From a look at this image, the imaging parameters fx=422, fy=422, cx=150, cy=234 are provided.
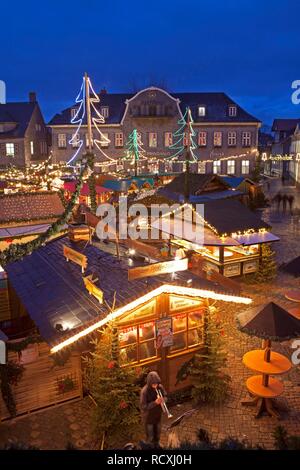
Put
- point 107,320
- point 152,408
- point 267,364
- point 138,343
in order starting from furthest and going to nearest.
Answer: point 138,343, point 267,364, point 107,320, point 152,408

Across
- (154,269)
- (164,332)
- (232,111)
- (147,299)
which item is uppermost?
(232,111)

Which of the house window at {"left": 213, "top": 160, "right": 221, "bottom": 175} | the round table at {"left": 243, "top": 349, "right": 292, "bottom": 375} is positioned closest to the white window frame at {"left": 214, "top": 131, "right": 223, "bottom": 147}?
the house window at {"left": 213, "top": 160, "right": 221, "bottom": 175}

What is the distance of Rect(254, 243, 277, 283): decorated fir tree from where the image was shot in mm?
18266

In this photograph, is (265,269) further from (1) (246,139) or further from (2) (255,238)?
(1) (246,139)

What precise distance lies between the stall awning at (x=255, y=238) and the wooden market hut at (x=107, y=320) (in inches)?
287

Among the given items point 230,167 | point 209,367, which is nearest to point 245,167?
point 230,167

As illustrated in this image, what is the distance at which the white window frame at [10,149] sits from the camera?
2041 inches

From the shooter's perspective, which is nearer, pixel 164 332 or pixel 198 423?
pixel 198 423

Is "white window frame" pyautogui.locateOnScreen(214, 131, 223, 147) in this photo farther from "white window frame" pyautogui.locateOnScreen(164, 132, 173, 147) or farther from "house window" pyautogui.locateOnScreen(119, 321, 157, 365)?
"house window" pyautogui.locateOnScreen(119, 321, 157, 365)

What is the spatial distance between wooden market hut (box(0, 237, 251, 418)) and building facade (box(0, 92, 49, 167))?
145 feet

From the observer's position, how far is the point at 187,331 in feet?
34.2

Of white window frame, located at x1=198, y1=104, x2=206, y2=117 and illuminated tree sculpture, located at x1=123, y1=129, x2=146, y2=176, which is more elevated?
white window frame, located at x1=198, y1=104, x2=206, y2=117

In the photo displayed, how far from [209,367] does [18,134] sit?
157 ft

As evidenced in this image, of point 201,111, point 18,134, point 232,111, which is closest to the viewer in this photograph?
point 201,111
